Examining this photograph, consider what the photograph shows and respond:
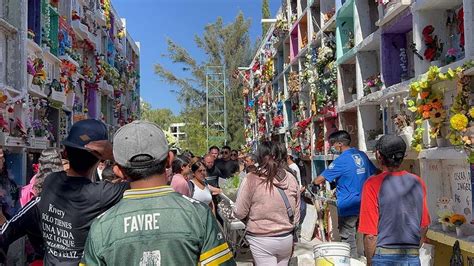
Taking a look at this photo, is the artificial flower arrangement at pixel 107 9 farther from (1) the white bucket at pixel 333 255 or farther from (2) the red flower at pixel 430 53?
(1) the white bucket at pixel 333 255

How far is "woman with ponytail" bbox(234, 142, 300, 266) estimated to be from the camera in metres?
4.80

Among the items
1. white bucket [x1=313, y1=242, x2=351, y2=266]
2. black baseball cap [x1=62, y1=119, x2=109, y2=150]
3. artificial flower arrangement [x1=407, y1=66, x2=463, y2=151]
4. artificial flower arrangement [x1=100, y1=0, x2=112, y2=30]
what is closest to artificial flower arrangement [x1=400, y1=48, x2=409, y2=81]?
artificial flower arrangement [x1=407, y1=66, x2=463, y2=151]

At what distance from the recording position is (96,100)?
80.6 feet

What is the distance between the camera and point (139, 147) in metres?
2.02

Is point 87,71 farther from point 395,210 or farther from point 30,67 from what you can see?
point 395,210

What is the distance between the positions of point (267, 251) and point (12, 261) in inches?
86.8

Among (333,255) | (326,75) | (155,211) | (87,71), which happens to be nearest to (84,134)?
(155,211)

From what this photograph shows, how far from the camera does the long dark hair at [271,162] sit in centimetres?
487

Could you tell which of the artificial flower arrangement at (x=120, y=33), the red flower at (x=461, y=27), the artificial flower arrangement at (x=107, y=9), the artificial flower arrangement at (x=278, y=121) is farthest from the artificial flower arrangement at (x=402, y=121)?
the artificial flower arrangement at (x=120, y=33)

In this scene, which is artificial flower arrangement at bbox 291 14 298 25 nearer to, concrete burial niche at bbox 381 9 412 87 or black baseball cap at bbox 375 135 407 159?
concrete burial niche at bbox 381 9 412 87

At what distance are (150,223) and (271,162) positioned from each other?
3044 millimetres

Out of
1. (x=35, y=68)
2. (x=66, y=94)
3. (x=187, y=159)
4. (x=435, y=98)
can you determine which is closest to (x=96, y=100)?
(x=66, y=94)

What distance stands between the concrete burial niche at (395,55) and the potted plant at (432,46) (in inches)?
70.1

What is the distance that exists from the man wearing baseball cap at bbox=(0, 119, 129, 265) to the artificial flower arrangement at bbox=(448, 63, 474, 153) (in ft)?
12.8
